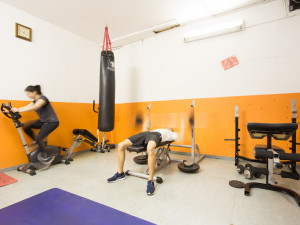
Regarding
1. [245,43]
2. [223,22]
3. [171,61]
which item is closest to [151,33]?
[171,61]

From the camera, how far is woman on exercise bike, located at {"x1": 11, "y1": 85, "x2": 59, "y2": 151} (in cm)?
272

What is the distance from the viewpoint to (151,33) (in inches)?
154

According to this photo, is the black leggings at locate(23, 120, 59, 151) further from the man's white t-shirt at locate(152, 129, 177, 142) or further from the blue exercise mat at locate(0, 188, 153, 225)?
the man's white t-shirt at locate(152, 129, 177, 142)

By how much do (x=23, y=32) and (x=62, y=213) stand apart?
3243 mm

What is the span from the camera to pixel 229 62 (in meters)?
3.17

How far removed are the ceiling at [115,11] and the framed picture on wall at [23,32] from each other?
13.0 inches

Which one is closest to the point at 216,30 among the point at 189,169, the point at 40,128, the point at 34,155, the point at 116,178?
the point at 189,169

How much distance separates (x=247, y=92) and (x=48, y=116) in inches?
144

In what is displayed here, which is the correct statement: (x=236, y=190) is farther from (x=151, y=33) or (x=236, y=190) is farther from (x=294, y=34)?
(x=151, y=33)

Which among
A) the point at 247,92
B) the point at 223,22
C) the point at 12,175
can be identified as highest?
the point at 223,22

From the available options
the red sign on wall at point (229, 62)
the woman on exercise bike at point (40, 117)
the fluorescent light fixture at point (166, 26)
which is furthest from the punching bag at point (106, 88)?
the red sign on wall at point (229, 62)

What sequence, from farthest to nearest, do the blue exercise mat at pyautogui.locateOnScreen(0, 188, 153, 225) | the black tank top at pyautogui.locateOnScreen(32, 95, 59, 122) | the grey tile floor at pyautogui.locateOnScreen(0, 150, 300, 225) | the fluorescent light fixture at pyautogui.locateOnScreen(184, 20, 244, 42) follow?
the fluorescent light fixture at pyautogui.locateOnScreen(184, 20, 244, 42), the black tank top at pyautogui.locateOnScreen(32, 95, 59, 122), the grey tile floor at pyautogui.locateOnScreen(0, 150, 300, 225), the blue exercise mat at pyautogui.locateOnScreen(0, 188, 153, 225)

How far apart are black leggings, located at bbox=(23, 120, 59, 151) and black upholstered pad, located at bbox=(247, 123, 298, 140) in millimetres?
3059

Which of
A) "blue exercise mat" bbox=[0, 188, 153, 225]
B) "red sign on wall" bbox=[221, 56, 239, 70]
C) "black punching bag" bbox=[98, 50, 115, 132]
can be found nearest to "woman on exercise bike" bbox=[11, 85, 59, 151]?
"black punching bag" bbox=[98, 50, 115, 132]
